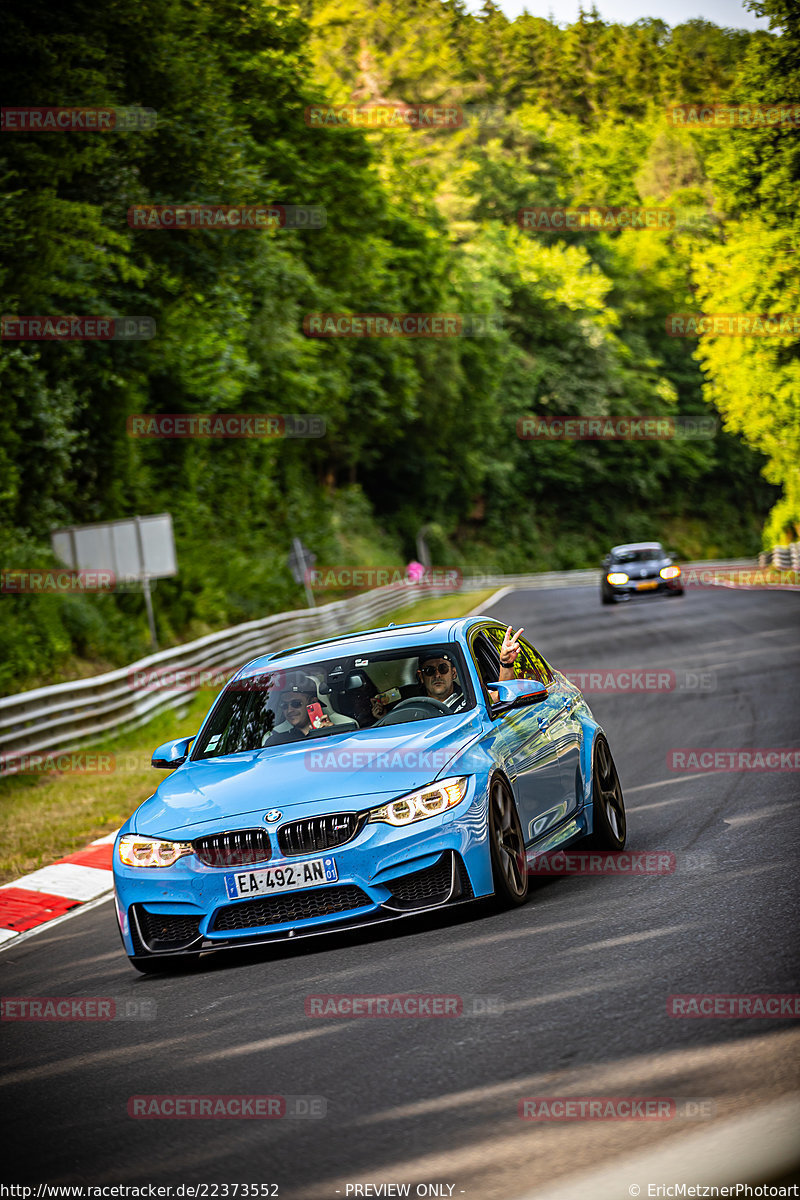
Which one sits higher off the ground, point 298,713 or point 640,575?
point 298,713

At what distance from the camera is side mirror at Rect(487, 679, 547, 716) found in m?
7.62

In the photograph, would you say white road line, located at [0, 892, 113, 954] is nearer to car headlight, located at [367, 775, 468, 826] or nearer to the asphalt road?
the asphalt road

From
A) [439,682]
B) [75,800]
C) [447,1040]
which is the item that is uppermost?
[439,682]

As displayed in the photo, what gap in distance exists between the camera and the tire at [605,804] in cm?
877

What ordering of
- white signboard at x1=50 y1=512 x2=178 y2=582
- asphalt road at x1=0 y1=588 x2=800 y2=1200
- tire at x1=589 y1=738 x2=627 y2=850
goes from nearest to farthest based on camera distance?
asphalt road at x1=0 y1=588 x2=800 y2=1200, tire at x1=589 y1=738 x2=627 y2=850, white signboard at x1=50 y1=512 x2=178 y2=582

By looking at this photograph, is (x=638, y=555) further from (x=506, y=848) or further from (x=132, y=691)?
(x=506, y=848)

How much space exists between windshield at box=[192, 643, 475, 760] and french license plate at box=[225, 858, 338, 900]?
113 centimetres

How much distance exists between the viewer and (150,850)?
23.2 feet

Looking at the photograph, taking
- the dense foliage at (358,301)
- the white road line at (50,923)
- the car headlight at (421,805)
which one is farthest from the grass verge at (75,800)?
the car headlight at (421,805)

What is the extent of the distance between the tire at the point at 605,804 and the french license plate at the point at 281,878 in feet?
8.34

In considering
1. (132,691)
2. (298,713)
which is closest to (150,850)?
(298,713)

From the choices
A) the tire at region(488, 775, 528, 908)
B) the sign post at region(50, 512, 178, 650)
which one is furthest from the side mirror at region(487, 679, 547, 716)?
the sign post at region(50, 512, 178, 650)

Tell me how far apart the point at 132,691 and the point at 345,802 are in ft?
45.7

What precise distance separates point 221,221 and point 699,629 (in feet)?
39.3
